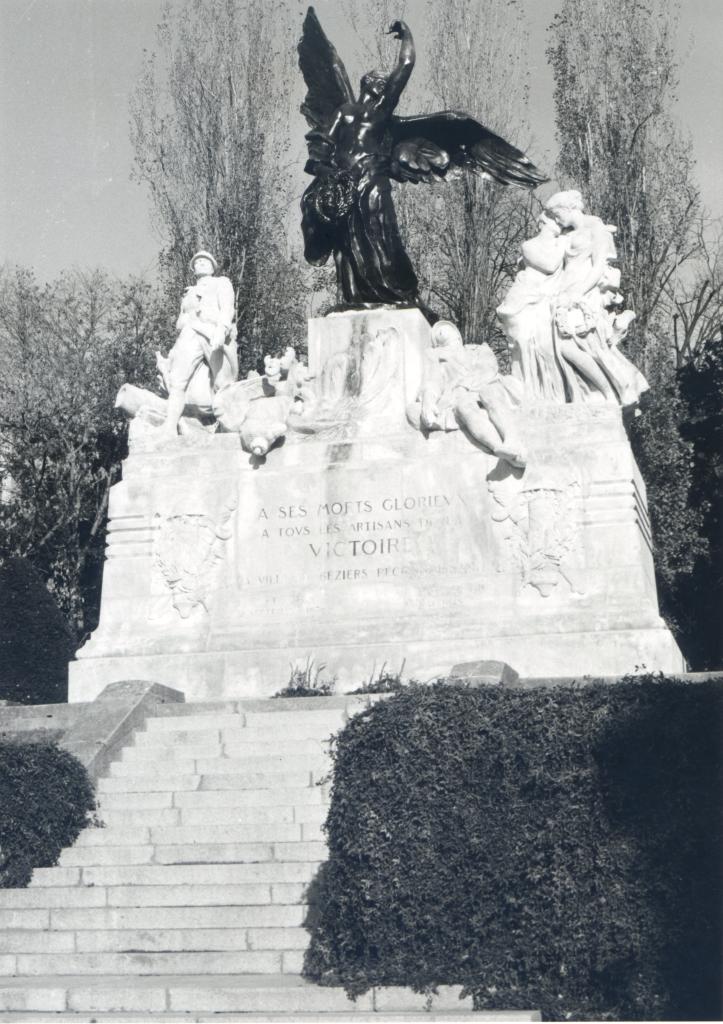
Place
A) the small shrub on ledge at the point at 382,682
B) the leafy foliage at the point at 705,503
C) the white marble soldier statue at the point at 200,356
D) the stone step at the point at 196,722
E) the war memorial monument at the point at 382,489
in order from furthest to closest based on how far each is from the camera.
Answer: the leafy foliage at the point at 705,503 → the white marble soldier statue at the point at 200,356 → the war memorial monument at the point at 382,489 → the small shrub on ledge at the point at 382,682 → the stone step at the point at 196,722

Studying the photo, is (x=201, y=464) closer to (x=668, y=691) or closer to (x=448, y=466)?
(x=448, y=466)

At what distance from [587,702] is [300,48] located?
11.3 meters

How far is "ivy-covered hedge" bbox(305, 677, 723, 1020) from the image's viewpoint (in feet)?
29.0

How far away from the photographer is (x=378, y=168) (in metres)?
18.1

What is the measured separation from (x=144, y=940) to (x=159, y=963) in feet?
1.30

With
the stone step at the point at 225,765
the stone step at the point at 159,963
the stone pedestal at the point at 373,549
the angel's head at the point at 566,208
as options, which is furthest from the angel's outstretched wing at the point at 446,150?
the stone step at the point at 159,963

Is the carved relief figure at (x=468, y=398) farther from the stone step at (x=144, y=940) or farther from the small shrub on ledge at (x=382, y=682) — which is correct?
the stone step at (x=144, y=940)

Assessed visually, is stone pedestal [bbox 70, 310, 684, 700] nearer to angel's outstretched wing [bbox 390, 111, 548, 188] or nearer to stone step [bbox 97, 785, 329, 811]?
angel's outstretched wing [bbox 390, 111, 548, 188]

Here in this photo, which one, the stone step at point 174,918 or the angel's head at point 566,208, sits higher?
the angel's head at point 566,208

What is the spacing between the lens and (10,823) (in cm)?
1115

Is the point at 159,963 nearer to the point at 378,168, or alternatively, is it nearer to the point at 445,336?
the point at 445,336

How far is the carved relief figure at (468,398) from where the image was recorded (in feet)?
52.0

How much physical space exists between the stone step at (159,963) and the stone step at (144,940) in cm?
8

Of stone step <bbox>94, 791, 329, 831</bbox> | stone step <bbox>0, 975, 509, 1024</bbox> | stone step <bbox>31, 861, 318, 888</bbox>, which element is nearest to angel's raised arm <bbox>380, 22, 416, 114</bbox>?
stone step <bbox>94, 791, 329, 831</bbox>
